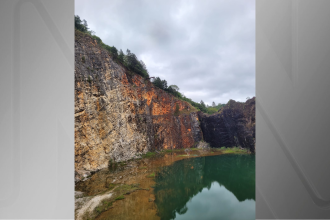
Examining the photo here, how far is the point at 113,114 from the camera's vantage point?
33.2ft

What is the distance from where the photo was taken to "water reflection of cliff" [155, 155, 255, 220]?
499 cm

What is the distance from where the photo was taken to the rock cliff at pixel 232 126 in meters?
15.7

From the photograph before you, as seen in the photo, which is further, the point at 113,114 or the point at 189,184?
the point at 113,114
